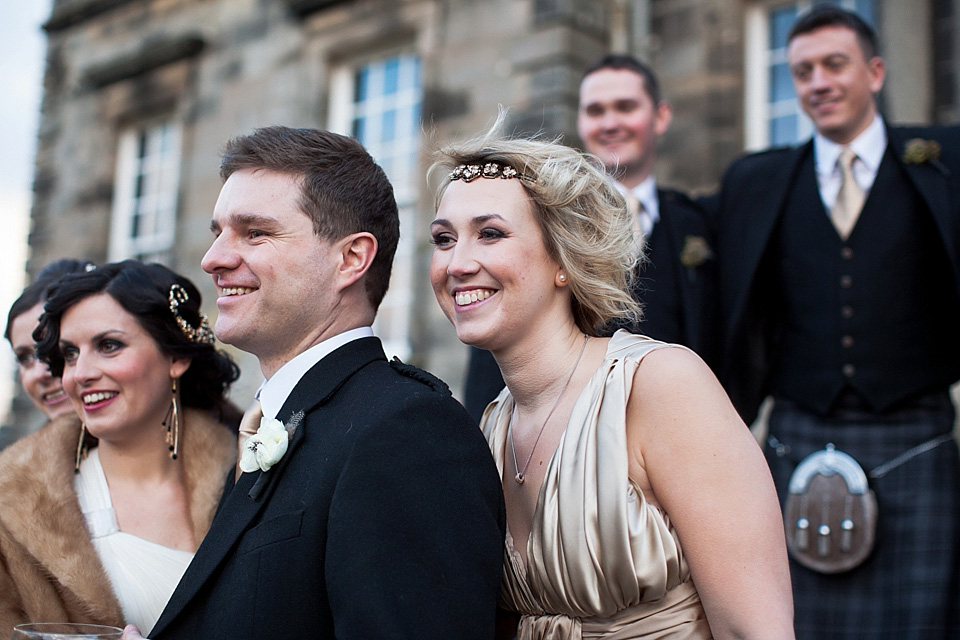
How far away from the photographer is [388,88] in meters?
9.45

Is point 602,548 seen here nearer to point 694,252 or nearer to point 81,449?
point 81,449

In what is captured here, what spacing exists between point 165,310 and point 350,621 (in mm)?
1584

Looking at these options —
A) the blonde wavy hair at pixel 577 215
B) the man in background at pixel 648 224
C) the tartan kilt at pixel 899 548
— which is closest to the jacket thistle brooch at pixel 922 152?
the man in background at pixel 648 224

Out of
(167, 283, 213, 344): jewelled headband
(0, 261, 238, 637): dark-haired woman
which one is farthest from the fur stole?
(167, 283, 213, 344): jewelled headband

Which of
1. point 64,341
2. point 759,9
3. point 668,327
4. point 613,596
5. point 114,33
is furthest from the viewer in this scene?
point 114,33

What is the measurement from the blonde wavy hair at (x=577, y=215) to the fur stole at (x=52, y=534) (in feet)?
3.92

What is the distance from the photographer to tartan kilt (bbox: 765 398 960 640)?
12.5 ft

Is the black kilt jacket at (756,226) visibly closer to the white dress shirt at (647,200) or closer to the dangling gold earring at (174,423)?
the white dress shirt at (647,200)

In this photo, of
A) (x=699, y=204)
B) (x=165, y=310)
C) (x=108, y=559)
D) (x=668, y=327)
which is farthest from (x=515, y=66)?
(x=108, y=559)

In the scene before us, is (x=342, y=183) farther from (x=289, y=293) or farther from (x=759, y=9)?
(x=759, y=9)

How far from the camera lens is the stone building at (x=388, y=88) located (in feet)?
23.6

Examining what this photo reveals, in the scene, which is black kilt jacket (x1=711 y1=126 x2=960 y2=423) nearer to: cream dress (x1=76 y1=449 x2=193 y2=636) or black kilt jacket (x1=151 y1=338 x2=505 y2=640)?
black kilt jacket (x1=151 y1=338 x2=505 y2=640)

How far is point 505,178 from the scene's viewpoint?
8.70ft

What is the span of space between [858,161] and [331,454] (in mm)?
2769
